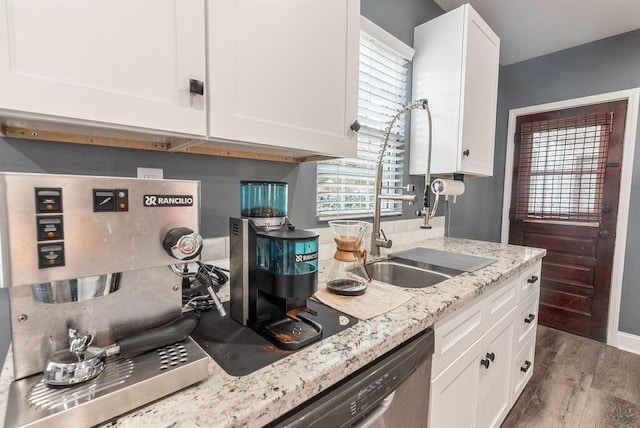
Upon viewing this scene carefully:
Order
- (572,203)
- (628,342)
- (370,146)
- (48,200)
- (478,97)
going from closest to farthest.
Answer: (48,200)
(370,146)
(478,97)
(628,342)
(572,203)

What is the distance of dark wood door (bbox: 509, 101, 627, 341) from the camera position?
254 centimetres

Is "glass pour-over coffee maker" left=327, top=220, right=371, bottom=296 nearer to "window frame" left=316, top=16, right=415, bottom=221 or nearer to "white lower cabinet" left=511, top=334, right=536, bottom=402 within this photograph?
"window frame" left=316, top=16, right=415, bottom=221

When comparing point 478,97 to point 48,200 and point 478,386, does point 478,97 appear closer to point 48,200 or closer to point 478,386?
point 478,386

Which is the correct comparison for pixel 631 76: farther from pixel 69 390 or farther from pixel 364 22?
pixel 69 390

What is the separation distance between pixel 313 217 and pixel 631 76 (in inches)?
116

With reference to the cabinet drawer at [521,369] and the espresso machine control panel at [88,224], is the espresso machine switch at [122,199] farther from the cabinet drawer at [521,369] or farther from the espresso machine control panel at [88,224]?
the cabinet drawer at [521,369]

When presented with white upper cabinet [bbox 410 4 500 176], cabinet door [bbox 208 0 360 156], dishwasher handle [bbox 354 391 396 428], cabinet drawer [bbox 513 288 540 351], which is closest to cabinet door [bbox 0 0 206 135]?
cabinet door [bbox 208 0 360 156]

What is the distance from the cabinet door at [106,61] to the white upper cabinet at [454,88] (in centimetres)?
166

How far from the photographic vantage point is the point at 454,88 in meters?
1.90

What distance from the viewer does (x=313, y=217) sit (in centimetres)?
150

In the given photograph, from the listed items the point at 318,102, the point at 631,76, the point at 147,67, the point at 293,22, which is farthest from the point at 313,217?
the point at 631,76

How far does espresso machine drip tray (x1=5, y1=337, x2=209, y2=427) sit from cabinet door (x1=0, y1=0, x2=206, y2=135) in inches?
19.2

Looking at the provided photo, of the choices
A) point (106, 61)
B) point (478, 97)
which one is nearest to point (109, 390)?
point (106, 61)

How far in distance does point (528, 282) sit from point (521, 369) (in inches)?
20.9
